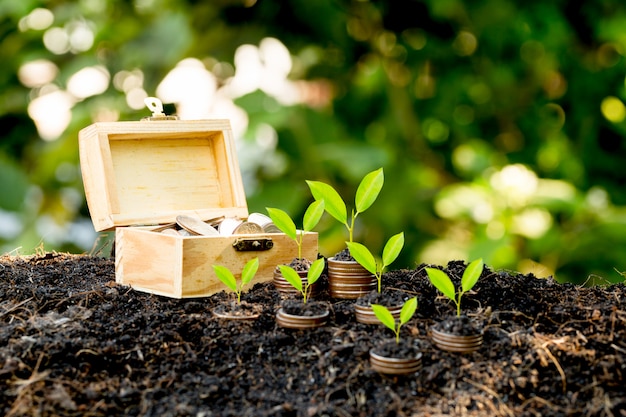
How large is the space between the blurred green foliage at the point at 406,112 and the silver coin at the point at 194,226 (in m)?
1.05

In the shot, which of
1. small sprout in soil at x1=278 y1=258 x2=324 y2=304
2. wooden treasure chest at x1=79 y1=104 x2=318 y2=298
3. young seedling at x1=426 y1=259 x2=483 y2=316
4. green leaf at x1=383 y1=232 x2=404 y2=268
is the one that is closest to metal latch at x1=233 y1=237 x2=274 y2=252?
wooden treasure chest at x1=79 y1=104 x2=318 y2=298

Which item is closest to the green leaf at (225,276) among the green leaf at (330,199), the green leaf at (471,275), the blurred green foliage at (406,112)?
the green leaf at (330,199)

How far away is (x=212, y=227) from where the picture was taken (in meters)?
1.71

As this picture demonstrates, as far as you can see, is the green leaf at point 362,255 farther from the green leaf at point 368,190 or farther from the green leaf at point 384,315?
the green leaf at point 384,315

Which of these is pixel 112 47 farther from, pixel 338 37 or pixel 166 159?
pixel 166 159

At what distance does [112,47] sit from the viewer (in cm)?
327

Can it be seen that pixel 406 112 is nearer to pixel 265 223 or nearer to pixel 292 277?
pixel 265 223

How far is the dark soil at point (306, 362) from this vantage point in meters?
1.01

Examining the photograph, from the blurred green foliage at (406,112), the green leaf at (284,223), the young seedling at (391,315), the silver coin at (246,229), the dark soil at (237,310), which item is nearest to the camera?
the young seedling at (391,315)

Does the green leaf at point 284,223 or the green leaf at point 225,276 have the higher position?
the green leaf at point 284,223

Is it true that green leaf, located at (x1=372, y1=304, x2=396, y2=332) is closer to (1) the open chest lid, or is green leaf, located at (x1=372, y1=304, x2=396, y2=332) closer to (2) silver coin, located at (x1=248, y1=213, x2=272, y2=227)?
(2) silver coin, located at (x1=248, y1=213, x2=272, y2=227)

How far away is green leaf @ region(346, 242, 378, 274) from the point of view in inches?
50.8

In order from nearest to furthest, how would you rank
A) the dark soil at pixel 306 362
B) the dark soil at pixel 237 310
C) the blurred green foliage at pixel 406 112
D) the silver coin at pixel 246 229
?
1. the dark soil at pixel 306 362
2. the dark soil at pixel 237 310
3. the silver coin at pixel 246 229
4. the blurred green foliage at pixel 406 112

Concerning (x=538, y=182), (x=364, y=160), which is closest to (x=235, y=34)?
(x=364, y=160)
